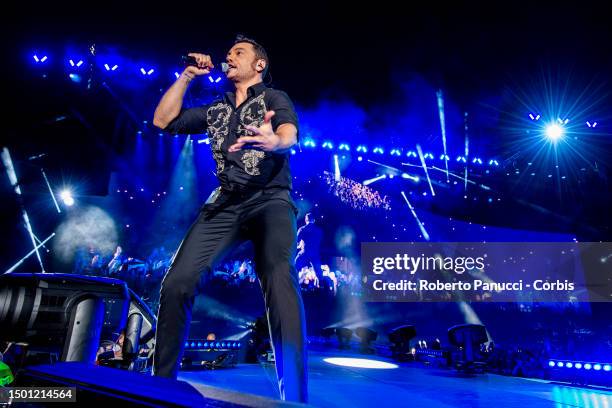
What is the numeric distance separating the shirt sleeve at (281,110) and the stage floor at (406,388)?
2064mm

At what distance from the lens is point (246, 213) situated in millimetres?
2070

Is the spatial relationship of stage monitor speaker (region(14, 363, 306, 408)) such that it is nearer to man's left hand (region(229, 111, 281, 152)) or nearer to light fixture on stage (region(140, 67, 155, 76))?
man's left hand (region(229, 111, 281, 152))

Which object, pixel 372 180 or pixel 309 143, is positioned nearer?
pixel 309 143

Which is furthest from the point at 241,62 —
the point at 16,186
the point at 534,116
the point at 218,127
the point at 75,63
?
the point at 16,186

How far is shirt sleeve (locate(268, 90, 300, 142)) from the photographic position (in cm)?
204

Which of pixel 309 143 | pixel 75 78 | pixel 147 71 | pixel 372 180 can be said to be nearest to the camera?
pixel 75 78

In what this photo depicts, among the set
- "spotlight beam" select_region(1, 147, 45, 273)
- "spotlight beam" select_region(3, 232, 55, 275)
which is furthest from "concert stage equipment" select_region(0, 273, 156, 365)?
"spotlight beam" select_region(3, 232, 55, 275)

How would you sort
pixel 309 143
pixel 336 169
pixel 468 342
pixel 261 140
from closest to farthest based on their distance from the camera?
pixel 261 140, pixel 468 342, pixel 309 143, pixel 336 169

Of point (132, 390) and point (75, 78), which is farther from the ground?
point (75, 78)

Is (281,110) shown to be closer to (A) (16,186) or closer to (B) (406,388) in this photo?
(B) (406,388)

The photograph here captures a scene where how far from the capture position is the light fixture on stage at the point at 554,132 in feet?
43.8

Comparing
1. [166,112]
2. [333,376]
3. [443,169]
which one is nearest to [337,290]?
[443,169]

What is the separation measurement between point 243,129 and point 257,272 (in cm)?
85

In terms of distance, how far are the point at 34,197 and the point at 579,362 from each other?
1665cm
